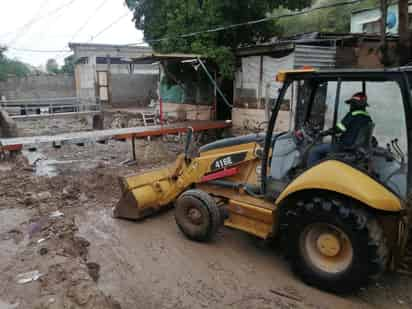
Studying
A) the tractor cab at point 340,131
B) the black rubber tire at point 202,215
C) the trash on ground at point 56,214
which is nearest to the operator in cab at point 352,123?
the tractor cab at point 340,131

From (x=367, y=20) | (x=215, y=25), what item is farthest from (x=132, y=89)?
(x=367, y=20)

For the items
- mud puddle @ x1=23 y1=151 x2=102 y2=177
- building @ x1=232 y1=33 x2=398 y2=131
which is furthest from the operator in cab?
building @ x1=232 y1=33 x2=398 y2=131

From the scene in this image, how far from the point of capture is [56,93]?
28516 mm

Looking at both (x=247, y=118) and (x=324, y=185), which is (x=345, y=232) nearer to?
(x=324, y=185)

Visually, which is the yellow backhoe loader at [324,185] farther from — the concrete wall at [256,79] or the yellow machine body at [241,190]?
the concrete wall at [256,79]

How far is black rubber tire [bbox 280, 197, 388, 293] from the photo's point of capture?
10.5ft

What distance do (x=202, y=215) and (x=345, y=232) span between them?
1.84m

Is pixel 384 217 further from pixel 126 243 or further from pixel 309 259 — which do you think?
pixel 126 243

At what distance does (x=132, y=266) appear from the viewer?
4.19 meters

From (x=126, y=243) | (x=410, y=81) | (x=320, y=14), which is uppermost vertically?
(x=320, y=14)

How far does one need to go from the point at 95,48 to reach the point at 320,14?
18.8m

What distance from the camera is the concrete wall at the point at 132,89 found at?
22750 mm

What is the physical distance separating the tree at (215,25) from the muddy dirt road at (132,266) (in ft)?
24.7

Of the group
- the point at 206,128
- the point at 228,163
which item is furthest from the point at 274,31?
the point at 228,163
